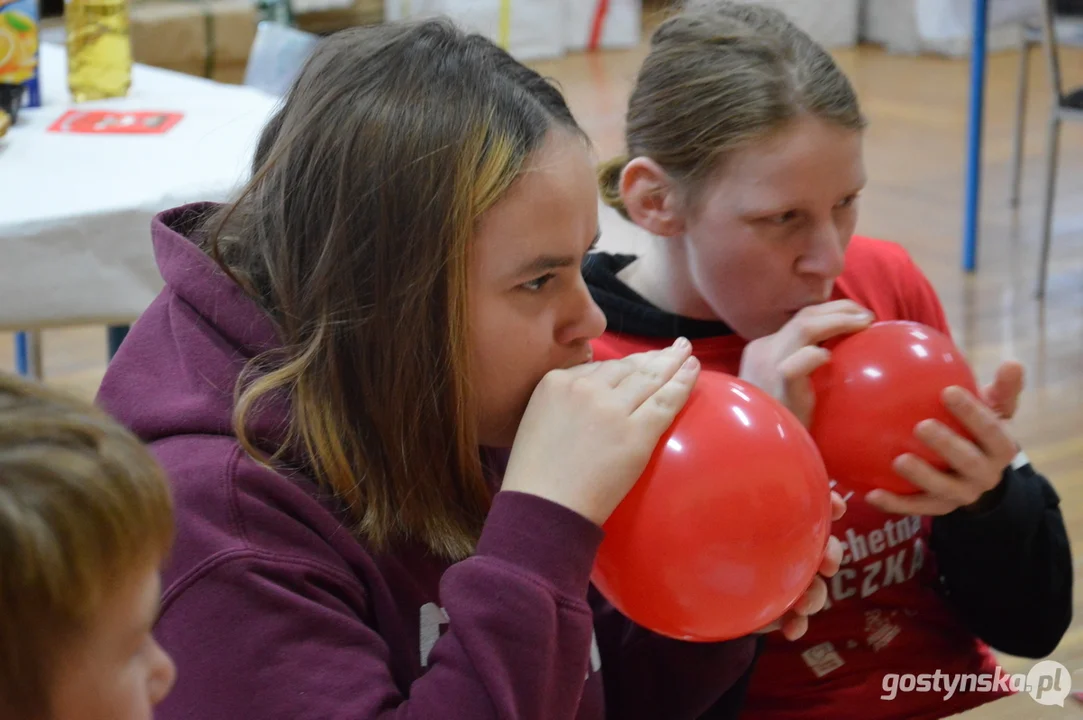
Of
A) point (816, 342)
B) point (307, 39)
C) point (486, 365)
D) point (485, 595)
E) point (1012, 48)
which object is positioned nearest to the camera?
point (485, 595)

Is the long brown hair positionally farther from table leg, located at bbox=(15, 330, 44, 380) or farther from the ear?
table leg, located at bbox=(15, 330, 44, 380)

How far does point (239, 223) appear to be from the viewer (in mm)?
1024

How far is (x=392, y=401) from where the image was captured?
3.08ft

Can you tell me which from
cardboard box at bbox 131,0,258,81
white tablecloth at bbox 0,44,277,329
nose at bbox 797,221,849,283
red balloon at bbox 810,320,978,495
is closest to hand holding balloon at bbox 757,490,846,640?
red balloon at bbox 810,320,978,495

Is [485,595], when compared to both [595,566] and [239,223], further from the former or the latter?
[239,223]

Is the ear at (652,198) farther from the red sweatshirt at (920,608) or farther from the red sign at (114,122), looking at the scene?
the red sign at (114,122)

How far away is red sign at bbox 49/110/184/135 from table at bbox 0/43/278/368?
0.03 m

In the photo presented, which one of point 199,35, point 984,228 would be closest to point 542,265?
point 984,228

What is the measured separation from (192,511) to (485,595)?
0.68 feet

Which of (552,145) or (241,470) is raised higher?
(552,145)

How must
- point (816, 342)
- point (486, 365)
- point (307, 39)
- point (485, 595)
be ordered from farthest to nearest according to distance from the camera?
point (307, 39), point (816, 342), point (486, 365), point (485, 595)

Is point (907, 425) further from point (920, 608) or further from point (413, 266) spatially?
point (413, 266)

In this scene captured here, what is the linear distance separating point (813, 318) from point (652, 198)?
281 millimetres

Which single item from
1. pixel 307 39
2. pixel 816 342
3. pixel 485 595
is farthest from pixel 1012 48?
pixel 485 595
